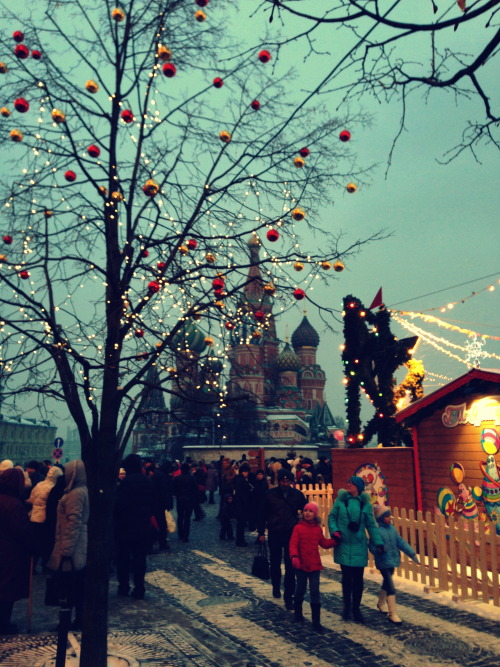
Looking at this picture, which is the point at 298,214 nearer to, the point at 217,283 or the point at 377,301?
the point at 217,283

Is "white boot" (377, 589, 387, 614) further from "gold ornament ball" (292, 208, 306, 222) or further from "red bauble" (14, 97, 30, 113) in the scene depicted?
"red bauble" (14, 97, 30, 113)

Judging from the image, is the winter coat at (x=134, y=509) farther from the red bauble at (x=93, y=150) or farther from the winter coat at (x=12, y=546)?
→ the red bauble at (x=93, y=150)

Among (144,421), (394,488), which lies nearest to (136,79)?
(144,421)

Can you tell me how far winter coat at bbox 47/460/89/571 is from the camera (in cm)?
596

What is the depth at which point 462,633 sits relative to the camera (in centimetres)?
664

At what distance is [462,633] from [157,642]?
347 centimetres

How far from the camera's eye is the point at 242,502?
536 inches

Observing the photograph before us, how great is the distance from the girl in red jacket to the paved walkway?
406 mm

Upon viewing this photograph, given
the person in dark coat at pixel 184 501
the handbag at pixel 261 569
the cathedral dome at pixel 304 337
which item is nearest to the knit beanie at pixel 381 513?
the handbag at pixel 261 569

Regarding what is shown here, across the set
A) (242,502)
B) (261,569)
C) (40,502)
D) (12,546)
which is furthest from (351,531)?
(242,502)

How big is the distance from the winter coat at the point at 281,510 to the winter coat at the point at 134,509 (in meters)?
1.77

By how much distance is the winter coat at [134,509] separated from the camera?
8.66 meters

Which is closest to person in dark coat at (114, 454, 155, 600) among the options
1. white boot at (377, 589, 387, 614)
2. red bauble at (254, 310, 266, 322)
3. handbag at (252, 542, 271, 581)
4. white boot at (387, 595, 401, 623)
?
handbag at (252, 542, 271, 581)

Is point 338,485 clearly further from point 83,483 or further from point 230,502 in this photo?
point 83,483
